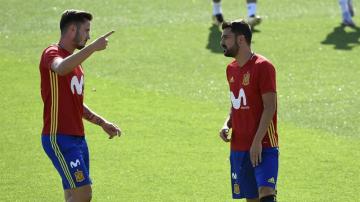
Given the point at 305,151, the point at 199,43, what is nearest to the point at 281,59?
the point at 199,43

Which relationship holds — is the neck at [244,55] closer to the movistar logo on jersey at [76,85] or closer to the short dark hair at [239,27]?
the short dark hair at [239,27]

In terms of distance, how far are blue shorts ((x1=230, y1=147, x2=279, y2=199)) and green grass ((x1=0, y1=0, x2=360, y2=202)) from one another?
7.82 feet

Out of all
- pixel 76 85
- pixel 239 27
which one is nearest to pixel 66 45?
pixel 76 85

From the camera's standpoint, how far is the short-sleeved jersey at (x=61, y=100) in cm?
970

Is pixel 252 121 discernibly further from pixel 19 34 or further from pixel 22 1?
pixel 22 1

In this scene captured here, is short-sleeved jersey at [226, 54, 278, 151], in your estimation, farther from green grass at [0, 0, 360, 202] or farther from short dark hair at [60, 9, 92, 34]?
green grass at [0, 0, 360, 202]

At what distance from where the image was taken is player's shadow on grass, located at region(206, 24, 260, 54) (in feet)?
70.4

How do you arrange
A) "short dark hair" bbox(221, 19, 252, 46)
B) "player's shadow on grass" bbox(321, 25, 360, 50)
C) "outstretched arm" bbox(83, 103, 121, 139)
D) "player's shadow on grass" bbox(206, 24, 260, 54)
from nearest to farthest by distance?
"short dark hair" bbox(221, 19, 252, 46)
"outstretched arm" bbox(83, 103, 121, 139)
"player's shadow on grass" bbox(206, 24, 260, 54)
"player's shadow on grass" bbox(321, 25, 360, 50)

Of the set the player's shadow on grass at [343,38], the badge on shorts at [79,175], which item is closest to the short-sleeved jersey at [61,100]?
the badge on shorts at [79,175]

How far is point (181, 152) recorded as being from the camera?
14.6 m

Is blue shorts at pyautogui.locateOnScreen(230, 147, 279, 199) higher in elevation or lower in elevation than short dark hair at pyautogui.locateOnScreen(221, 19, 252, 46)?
lower

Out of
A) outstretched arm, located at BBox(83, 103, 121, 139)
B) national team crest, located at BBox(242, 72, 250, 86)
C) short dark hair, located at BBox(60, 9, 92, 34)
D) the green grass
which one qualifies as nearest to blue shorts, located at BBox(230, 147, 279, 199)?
national team crest, located at BBox(242, 72, 250, 86)

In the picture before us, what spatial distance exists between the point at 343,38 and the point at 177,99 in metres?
6.25

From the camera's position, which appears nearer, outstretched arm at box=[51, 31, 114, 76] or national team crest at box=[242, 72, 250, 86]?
outstretched arm at box=[51, 31, 114, 76]
